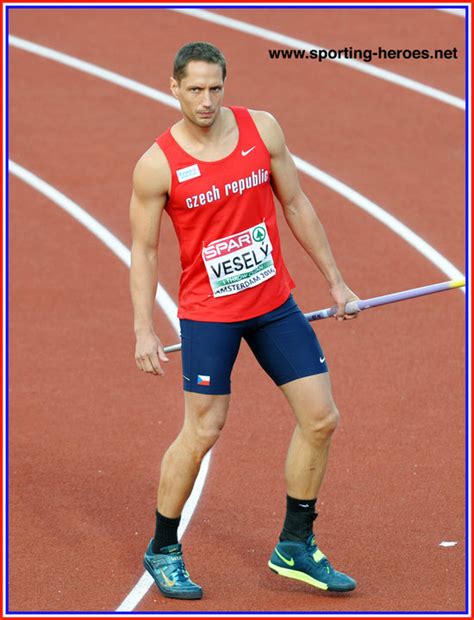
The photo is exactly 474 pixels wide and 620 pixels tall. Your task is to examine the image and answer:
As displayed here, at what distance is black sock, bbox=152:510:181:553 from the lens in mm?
6047

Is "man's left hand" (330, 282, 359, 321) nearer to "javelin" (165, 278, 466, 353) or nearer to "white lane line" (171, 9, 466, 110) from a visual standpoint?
"javelin" (165, 278, 466, 353)

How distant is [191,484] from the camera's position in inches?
236

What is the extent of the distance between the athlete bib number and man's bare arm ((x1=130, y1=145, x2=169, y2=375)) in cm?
26

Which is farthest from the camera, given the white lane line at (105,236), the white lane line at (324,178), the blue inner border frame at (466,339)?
the white lane line at (324,178)

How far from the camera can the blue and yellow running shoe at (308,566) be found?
5930mm

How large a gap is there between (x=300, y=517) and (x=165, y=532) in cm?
61

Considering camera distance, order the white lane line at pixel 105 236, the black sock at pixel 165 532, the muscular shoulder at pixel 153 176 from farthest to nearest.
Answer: the white lane line at pixel 105 236
the black sock at pixel 165 532
the muscular shoulder at pixel 153 176

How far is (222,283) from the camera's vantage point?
5.81 meters

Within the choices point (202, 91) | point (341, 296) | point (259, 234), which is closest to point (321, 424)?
point (341, 296)

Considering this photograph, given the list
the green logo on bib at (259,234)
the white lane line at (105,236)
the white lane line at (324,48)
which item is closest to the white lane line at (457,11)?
the white lane line at (324,48)

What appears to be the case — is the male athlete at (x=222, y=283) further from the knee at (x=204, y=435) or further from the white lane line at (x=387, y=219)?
the white lane line at (x=387, y=219)

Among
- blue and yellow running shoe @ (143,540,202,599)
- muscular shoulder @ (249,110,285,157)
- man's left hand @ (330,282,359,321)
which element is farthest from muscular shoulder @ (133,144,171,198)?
blue and yellow running shoe @ (143,540,202,599)

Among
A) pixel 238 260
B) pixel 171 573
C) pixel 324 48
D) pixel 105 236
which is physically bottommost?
pixel 171 573

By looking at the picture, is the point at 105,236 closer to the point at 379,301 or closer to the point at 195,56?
the point at 379,301
